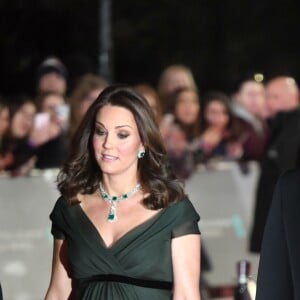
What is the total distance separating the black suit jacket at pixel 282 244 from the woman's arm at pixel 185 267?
1461 millimetres

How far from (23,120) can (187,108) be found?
5.06 ft

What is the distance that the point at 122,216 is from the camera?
5598 millimetres

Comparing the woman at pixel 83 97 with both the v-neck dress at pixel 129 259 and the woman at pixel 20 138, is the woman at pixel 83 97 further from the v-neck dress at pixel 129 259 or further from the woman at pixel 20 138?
the v-neck dress at pixel 129 259

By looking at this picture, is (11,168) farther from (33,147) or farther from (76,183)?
(76,183)

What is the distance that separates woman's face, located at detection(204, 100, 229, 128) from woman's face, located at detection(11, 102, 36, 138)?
5.59 feet

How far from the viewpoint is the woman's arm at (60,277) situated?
5652 mm

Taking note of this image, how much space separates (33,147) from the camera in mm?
11523

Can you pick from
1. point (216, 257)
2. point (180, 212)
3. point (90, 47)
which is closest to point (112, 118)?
point (180, 212)

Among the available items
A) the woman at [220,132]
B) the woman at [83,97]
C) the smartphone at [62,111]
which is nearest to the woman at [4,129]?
the smartphone at [62,111]

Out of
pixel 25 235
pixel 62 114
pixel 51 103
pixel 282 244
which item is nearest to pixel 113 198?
pixel 282 244

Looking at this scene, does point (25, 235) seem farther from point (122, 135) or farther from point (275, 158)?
point (122, 135)

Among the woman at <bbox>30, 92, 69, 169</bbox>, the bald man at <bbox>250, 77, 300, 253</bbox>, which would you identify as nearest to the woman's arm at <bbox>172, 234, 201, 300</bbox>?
the bald man at <bbox>250, 77, 300, 253</bbox>

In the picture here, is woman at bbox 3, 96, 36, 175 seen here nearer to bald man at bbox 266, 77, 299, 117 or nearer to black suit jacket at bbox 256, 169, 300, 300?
bald man at bbox 266, 77, 299, 117

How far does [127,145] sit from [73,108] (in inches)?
194
